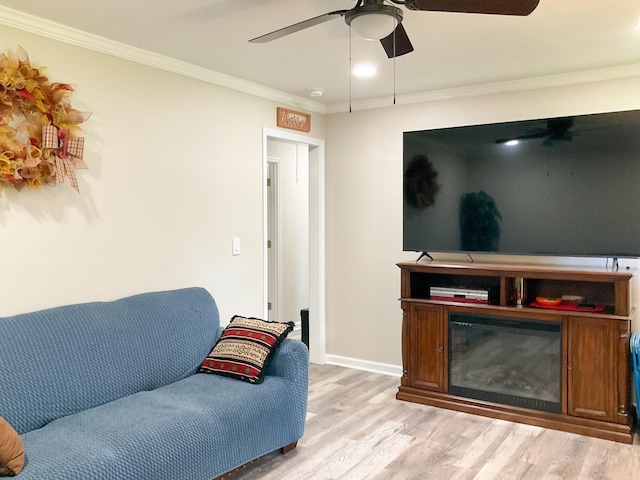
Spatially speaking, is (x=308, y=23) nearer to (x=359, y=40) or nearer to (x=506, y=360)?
(x=359, y=40)

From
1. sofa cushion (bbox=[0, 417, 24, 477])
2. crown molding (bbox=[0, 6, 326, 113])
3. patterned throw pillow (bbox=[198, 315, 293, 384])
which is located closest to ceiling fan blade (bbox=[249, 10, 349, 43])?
crown molding (bbox=[0, 6, 326, 113])

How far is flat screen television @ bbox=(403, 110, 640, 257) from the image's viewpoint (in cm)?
334

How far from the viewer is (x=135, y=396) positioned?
270cm

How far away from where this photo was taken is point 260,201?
4.16 m

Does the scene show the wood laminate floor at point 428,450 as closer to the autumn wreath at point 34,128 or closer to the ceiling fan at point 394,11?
the autumn wreath at point 34,128

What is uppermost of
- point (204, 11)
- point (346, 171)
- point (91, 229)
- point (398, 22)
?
point (204, 11)

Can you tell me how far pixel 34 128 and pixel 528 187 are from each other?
3.13 metres

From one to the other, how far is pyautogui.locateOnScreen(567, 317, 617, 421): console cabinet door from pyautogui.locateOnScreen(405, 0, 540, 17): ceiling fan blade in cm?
219

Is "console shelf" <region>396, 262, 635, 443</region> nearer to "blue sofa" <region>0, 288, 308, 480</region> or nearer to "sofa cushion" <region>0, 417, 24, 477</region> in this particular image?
"blue sofa" <region>0, 288, 308, 480</region>

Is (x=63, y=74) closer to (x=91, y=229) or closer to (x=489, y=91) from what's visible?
(x=91, y=229)

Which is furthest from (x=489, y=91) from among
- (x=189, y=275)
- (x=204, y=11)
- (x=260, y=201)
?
(x=189, y=275)

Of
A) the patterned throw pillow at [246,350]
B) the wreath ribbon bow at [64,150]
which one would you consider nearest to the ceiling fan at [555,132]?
the patterned throw pillow at [246,350]

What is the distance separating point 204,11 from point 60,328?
1.76 meters

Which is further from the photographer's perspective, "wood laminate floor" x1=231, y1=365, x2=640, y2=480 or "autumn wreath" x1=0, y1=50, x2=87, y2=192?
"wood laminate floor" x1=231, y1=365, x2=640, y2=480
